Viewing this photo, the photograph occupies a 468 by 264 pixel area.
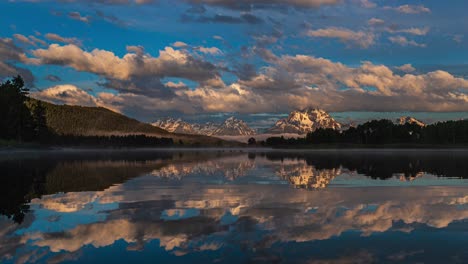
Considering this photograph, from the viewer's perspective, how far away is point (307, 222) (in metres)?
17.9

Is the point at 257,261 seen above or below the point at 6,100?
below

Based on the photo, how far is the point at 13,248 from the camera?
1376 cm

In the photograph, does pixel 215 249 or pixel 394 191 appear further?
pixel 394 191

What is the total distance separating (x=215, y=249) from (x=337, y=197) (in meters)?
13.4

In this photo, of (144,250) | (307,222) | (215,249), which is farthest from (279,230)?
(144,250)

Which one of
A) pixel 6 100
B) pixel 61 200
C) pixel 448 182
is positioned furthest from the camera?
pixel 6 100

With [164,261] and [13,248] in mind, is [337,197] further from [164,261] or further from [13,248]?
[13,248]

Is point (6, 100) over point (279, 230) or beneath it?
over

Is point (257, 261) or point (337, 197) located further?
point (337, 197)

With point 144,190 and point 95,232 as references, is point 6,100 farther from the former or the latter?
point 95,232

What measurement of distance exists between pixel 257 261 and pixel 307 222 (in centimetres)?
597

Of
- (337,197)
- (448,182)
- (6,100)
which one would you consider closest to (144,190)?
(337,197)

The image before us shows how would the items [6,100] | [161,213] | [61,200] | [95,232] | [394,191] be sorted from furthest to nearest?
[6,100] < [394,191] < [61,200] < [161,213] < [95,232]

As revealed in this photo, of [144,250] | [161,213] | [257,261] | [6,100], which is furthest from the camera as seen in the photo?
[6,100]
